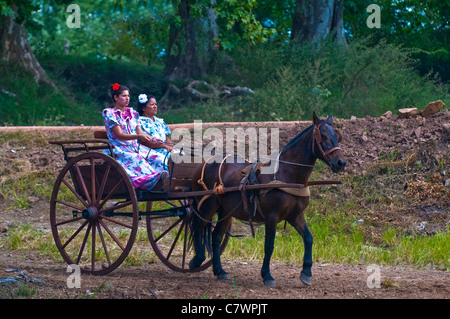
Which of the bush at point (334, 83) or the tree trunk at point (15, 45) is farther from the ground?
the tree trunk at point (15, 45)

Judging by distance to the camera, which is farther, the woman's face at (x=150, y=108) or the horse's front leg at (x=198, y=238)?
the woman's face at (x=150, y=108)

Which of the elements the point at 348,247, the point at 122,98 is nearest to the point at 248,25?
the point at 348,247

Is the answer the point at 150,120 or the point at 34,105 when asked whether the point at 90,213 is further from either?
the point at 34,105

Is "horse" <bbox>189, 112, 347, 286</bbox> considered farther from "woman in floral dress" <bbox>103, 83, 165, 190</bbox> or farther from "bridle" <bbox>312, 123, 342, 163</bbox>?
"woman in floral dress" <bbox>103, 83, 165, 190</bbox>

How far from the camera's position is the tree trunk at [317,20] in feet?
66.8

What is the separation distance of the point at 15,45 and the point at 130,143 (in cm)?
1169

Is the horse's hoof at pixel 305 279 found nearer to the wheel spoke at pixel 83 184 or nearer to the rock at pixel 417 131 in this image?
the wheel spoke at pixel 83 184

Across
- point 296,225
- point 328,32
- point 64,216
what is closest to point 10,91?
point 64,216

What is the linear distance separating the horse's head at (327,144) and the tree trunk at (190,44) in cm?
1258

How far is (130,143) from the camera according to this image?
8.36m

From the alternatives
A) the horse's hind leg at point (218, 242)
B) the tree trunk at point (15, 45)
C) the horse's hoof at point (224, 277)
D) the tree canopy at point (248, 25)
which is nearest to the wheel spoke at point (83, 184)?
the horse's hind leg at point (218, 242)

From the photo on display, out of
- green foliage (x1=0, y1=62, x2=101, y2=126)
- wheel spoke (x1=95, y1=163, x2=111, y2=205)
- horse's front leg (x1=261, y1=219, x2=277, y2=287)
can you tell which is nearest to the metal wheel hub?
wheel spoke (x1=95, y1=163, x2=111, y2=205)

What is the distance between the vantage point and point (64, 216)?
38.5ft
